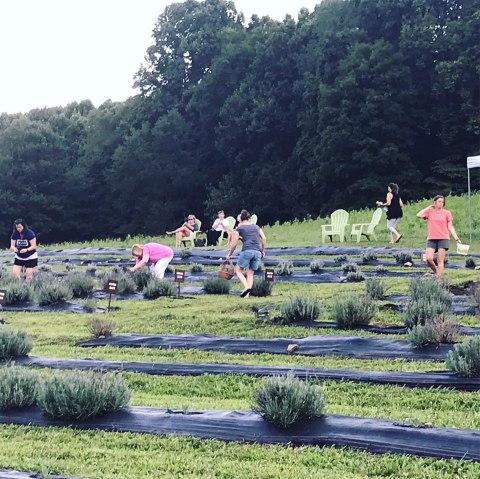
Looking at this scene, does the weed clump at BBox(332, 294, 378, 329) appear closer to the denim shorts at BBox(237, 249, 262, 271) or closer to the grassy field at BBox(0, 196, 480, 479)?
the grassy field at BBox(0, 196, 480, 479)

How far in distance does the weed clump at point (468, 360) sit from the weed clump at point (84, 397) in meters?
2.70

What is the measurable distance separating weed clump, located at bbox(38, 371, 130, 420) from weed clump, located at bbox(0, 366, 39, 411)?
13.4 inches

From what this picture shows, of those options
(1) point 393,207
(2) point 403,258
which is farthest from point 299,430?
(1) point 393,207

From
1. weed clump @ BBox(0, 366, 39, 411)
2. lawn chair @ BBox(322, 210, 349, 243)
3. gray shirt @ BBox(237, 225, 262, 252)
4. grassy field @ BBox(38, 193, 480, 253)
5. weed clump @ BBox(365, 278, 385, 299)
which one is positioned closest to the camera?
weed clump @ BBox(0, 366, 39, 411)

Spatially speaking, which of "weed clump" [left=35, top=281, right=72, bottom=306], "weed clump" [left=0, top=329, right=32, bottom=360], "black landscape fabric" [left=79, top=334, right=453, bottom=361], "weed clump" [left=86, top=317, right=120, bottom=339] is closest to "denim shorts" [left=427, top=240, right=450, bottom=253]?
"black landscape fabric" [left=79, top=334, right=453, bottom=361]

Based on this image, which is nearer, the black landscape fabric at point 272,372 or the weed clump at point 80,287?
the black landscape fabric at point 272,372

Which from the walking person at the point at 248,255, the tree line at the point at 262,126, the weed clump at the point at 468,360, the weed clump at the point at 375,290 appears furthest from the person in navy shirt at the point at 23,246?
the tree line at the point at 262,126

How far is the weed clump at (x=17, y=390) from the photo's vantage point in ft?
19.5

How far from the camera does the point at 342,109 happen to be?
39688mm

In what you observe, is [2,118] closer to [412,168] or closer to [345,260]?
[412,168]

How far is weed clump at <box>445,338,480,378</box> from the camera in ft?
20.4

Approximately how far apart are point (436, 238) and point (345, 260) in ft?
17.5

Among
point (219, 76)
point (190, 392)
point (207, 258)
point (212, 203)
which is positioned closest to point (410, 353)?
point (190, 392)

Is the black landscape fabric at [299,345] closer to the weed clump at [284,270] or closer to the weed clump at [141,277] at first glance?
the weed clump at [141,277]
